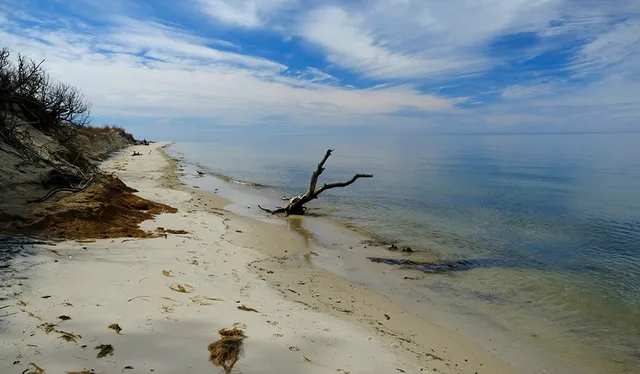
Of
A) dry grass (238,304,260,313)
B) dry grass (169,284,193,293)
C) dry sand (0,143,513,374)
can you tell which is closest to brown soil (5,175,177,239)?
dry sand (0,143,513,374)

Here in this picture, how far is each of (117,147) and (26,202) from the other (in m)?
45.3

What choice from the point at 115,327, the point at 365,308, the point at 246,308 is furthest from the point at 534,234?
the point at 115,327

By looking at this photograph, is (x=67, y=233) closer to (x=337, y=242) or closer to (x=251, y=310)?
(x=251, y=310)

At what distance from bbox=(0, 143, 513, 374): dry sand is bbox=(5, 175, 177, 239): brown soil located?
57cm

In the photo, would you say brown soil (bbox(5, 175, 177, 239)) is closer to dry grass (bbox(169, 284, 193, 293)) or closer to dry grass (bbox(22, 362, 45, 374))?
dry grass (bbox(169, 284, 193, 293))

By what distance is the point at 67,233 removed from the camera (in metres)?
6.63

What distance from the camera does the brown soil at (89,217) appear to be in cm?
647

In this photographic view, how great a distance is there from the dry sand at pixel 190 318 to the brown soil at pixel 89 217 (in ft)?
1.87

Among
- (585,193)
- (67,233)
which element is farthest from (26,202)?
(585,193)

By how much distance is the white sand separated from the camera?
3320 millimetres

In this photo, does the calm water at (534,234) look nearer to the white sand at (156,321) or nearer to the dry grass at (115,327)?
the white sand at (156,321)

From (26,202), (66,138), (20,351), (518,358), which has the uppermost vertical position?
(66,138)

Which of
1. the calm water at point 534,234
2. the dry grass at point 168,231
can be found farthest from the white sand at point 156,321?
the calm water at point 534,234

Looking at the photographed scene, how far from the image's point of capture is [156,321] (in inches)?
160
